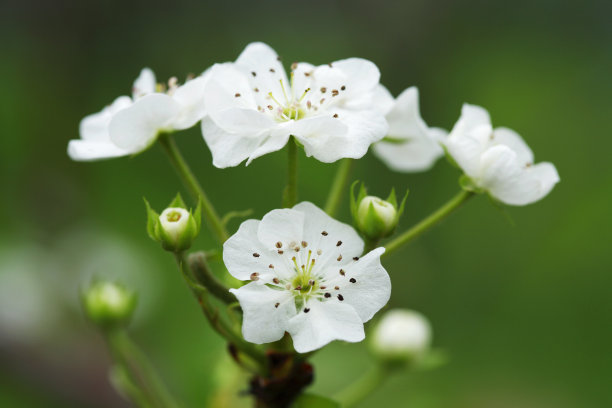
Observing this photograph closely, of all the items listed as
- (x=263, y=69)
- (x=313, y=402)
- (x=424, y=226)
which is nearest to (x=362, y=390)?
(x=313, y=402)

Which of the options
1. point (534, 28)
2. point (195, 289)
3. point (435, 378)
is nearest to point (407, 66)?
point (534, 28)

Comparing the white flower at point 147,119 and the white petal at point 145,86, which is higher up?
the white petal at point 145,86

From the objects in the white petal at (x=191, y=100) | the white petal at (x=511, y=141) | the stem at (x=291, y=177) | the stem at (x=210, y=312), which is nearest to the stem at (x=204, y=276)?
the stem at (x=210, y=312)

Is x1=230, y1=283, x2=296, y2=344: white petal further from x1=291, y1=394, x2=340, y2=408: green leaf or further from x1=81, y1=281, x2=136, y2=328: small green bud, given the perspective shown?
x1=81, y1=281, x2=136, y2=328: small green bud

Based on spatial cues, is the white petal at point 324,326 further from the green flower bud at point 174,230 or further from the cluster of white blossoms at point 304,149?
the green flower bud at point 174,230

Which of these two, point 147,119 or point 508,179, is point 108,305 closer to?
point 147,119

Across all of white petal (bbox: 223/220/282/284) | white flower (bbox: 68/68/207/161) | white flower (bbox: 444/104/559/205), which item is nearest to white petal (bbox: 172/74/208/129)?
white flower (bbox: 68/68/207/161)

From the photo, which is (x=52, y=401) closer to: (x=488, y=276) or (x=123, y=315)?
(x=123, y=315)
